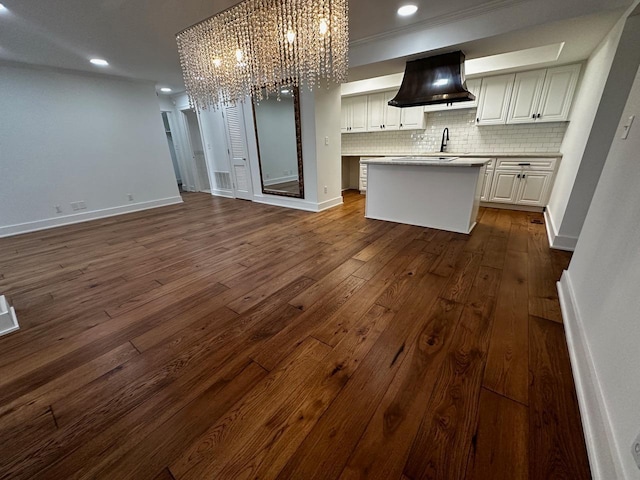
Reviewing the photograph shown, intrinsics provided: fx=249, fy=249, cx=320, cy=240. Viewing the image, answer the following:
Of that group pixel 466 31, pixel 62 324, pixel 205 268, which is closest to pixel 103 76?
pixel 205 268

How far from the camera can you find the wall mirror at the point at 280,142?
4129mm

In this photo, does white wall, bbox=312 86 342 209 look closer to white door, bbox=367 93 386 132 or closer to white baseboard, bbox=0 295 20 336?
white door, bbox=367 93 386 132

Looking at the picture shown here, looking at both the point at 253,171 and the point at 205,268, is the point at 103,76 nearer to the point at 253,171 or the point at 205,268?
the point at 253,171

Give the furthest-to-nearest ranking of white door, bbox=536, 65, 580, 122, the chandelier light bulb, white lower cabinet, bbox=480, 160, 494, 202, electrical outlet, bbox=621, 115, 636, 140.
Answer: white lower cabinet, bbox=480, 160, 494, 202 → white door, bbox=536, 65, 580, 122 → the chandelier light bulb → electrical outlet, bbox=621, 115, 636, 140

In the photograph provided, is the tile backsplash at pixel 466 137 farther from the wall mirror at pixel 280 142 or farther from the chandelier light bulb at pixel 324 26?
the chandelier light bulb at pixel 324 26

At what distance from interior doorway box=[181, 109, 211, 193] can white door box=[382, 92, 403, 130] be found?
4.30m

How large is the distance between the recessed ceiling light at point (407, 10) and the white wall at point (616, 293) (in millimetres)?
1869

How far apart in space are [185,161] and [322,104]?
15.1 feet

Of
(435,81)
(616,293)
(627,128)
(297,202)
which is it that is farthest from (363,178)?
(616,293)

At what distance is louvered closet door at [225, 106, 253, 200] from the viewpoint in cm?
488

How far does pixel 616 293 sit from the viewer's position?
3.56ft

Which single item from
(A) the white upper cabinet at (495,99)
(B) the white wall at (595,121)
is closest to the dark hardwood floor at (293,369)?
(B) the white wall at (595,121)

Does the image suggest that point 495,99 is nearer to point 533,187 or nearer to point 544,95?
point 544,95

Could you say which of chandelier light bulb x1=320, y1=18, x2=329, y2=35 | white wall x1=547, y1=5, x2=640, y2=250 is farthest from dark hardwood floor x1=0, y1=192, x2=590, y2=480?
chandelier light bulb x1=320, y1=18, x2=329, y2=35
